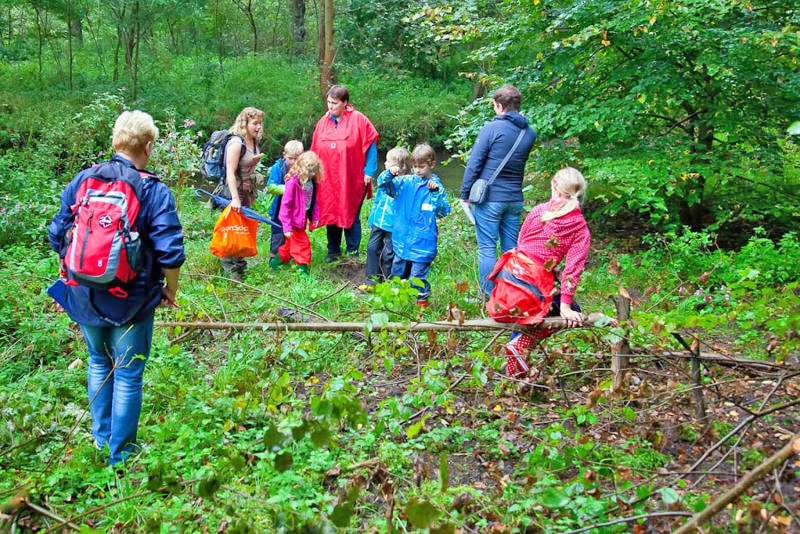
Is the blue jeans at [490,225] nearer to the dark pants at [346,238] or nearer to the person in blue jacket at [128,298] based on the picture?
the dark pants at [346,238]

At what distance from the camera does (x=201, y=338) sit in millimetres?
5039

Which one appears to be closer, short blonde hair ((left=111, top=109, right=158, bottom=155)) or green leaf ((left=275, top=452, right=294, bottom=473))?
green leaf ((left=275, top=452, right=294, bottom=473))

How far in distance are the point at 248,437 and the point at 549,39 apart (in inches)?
219

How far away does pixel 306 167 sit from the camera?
659cm

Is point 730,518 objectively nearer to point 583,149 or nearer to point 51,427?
point 51,427

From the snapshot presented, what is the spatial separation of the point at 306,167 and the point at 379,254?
3.94 ft

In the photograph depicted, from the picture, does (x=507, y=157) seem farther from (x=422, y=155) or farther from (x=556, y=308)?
(x=556, y=308)

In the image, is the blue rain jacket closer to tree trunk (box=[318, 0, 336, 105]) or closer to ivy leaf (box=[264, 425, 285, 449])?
ivy leaf (box=[264, 425, 285, 449])

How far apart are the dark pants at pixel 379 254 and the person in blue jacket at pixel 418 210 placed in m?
0.35

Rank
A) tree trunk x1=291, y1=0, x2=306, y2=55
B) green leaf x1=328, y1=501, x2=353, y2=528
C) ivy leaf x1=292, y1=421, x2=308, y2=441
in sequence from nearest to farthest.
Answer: green leaf x1=328, y1=501, x2=353, y2=528 → ivy leaf x1=292, y1=421, x2=308, y2=441 → tree trunk x1=291, y1=0, x2=306, y2=55

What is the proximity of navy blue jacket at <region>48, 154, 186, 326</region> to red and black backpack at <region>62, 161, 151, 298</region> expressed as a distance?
0.18ft

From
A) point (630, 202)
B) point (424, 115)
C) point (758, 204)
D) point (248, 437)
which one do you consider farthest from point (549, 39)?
point (424, 115)

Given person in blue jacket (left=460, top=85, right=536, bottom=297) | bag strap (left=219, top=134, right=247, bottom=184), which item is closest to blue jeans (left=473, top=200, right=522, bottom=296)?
person in blue jacket (left=460, top=85, right=536, bottom=297)

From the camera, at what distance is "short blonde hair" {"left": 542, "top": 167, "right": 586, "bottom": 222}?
3.95 meters
